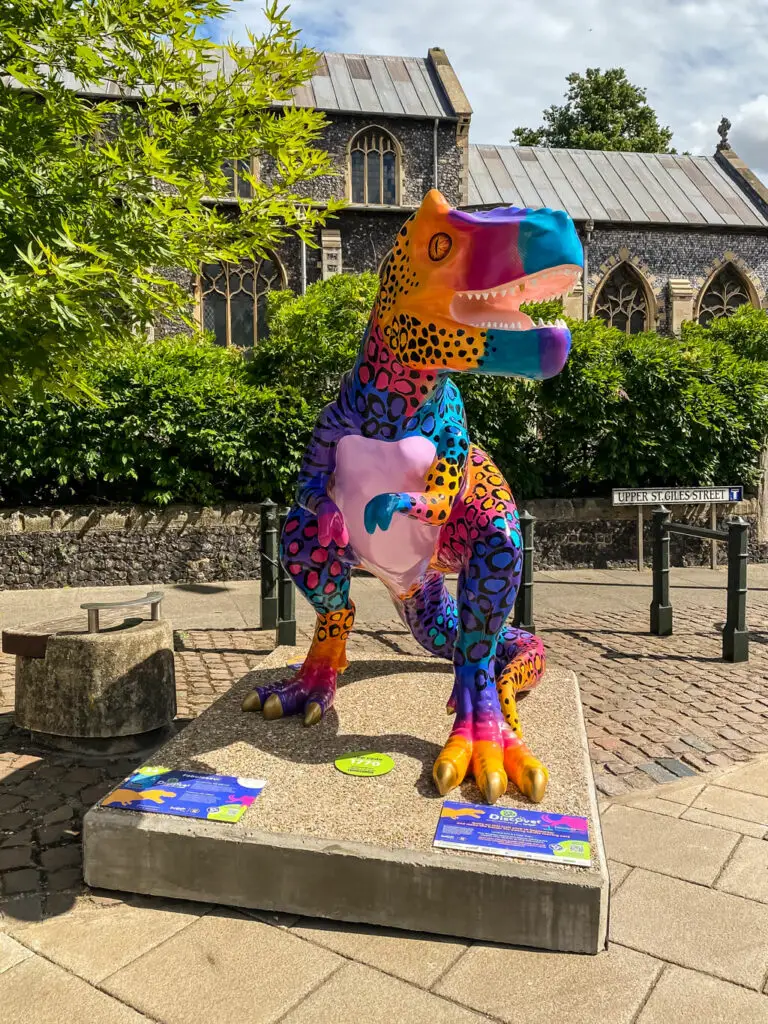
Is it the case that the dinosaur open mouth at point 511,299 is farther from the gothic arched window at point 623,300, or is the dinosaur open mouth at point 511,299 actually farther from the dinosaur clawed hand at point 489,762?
the gothic arched window at point 623,300

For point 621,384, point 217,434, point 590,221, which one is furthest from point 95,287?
point 590,221

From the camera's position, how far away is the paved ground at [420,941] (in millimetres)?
2082

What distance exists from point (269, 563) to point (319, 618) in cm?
291

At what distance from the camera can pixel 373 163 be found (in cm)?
1998

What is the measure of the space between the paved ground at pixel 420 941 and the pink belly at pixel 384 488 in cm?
136

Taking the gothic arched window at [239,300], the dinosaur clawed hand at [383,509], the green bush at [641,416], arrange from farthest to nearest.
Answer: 1. the gothic arched window at [239,300]
2. the green bush at [641,416]
3. the dinosaur clawed hand at [383,509]

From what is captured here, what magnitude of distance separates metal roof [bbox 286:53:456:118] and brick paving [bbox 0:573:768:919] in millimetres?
16505

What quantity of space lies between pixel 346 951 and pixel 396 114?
20691 mm

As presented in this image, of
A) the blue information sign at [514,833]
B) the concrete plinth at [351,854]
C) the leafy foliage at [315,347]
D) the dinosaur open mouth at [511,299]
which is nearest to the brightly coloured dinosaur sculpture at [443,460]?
the dinosaur open mouth at [511,299]

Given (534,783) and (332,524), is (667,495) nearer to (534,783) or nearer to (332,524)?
(332,524)

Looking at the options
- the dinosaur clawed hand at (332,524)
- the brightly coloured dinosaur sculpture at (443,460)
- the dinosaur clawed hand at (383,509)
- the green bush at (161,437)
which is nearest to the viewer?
the brightly coloured dinosaur sculpture at (443,460)

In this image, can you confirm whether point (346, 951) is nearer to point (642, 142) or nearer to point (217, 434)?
point (217, 434)

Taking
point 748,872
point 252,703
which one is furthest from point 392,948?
point 252,703

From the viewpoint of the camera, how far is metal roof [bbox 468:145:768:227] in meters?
21.7
